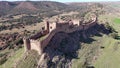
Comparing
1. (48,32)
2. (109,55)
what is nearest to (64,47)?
(48,32)

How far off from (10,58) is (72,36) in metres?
20.6

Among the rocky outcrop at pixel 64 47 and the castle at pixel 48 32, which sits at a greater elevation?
the castle at pixel 48 32

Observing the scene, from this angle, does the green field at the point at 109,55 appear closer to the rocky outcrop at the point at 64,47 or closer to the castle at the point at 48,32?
the rocky outcrop at the point at 64,47

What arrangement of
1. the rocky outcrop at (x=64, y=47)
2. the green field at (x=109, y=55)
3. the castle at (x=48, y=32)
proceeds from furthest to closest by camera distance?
the green field at (x=109, y=55)
the rocky outcrop at (x=64, y=47)
the castle at (x=48, y=32)

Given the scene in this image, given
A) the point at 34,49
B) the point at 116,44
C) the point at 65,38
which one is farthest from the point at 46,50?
the point at 116,44

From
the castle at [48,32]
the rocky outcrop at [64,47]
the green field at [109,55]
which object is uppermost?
the castle at [48,32]

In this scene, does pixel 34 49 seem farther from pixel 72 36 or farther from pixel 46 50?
pixel 72 36

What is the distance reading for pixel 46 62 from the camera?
49.6m

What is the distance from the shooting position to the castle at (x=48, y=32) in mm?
50850

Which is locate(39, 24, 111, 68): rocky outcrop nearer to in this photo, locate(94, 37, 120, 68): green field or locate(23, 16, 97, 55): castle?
locate(23, 16, 97, 55): castle

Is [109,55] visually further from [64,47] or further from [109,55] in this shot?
[64,47]

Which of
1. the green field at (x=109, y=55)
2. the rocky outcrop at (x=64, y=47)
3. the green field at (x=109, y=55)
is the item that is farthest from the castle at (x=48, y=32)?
the green field at (x=109, y=55)

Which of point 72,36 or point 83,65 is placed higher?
point 72,36

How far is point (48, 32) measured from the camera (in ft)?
201
